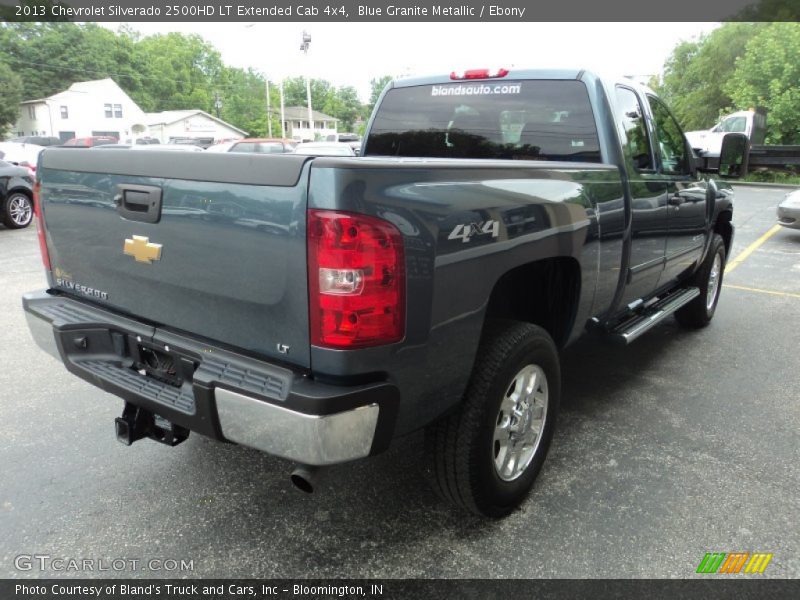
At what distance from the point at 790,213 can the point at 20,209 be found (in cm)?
1383

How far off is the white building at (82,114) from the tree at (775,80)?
52712 mm

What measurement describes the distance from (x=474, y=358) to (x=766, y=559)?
1433 millimetres

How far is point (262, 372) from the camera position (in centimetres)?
197

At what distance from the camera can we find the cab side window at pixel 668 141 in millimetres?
4074

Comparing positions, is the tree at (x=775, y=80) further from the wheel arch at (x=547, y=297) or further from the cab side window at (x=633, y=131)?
the wheel arch at (x=547, y=297)

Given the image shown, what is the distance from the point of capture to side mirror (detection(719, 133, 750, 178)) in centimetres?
432

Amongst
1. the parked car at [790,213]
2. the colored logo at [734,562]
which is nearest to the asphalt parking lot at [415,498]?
the colored logo at [734,562]

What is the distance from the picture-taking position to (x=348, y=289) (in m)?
1.81

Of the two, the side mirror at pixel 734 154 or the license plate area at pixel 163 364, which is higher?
the side mirror at pixel 734 154

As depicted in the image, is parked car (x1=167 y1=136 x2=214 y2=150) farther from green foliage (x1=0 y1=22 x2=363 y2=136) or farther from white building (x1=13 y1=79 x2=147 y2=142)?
green foliage (x1=0 y1=22 x2=363 y2=136)

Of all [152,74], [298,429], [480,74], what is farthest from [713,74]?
[152,74]

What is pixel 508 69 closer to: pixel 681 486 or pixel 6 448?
pixel 681 486

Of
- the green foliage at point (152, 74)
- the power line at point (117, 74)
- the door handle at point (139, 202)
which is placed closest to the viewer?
the door handle at point (139, 202)

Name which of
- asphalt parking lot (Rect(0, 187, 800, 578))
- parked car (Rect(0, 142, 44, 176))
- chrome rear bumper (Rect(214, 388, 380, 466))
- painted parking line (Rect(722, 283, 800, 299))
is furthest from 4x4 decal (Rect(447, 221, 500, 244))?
parked car (Rect(0, 142, 44, 176))
